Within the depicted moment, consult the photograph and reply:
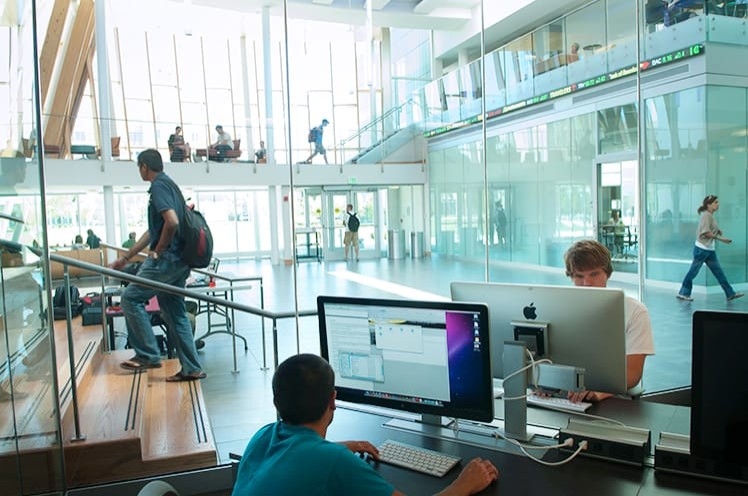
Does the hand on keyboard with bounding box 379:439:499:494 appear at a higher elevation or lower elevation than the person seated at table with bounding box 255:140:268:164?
lower

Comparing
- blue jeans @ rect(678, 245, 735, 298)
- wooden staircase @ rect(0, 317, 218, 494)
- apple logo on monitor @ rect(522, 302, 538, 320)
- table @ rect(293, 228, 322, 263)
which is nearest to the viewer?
apple logo on monitor @ rect(522, 302, 538, 320)

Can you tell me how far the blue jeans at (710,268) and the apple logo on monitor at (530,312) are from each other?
6486mm

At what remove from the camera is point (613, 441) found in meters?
1.60

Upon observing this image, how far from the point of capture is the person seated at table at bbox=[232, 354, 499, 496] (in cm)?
116

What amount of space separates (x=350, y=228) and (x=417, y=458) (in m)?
10.3

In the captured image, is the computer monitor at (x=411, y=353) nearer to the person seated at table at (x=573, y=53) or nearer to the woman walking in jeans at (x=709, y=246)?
the woman walking in jeans at (x=709, y=246)

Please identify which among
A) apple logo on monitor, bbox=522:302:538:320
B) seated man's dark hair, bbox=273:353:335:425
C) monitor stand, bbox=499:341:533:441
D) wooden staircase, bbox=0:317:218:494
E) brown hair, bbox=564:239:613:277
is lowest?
wooden staircase, bbox=0:317:218:494

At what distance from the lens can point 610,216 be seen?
31.4ft

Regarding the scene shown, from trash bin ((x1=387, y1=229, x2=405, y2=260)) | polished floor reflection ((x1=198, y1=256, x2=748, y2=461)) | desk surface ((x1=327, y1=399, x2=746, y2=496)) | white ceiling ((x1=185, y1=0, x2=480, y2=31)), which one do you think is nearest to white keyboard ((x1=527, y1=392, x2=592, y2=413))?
desk surface ((x1=327, y1=399, x2=746, y2=496))

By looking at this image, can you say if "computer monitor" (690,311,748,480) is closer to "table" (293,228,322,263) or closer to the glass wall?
the glass wall

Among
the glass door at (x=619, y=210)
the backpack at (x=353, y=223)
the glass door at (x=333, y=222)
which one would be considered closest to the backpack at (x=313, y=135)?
the glass door at (x=333, y=222)

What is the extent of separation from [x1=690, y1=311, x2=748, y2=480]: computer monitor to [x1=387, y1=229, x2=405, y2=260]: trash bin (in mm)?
11421

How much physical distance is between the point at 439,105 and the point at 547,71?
3255 millimetres

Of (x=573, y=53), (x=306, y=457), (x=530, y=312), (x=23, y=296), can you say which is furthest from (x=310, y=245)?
(x=306, y=457)
